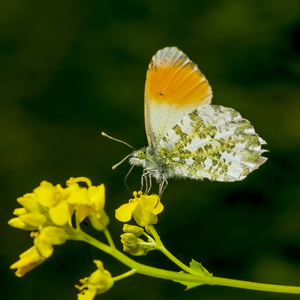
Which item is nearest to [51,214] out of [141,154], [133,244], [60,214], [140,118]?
[60,214]

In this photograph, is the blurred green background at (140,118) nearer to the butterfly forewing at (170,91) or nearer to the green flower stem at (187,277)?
the butterfly forewing at (170,91)

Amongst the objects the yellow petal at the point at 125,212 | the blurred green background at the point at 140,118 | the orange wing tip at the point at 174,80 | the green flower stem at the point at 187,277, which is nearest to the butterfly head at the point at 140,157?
the orange wing tip at the point at 174,80

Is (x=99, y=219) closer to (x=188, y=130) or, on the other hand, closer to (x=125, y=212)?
(x=125, y=212)

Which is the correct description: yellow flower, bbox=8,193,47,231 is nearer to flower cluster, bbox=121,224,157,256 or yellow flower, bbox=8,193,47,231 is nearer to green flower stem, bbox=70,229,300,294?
green flower stem, bbox=70,229,300,294

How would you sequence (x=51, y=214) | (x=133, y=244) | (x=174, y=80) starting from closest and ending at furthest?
1. (x=51, y=214)
2. (x=133, y=244)
3. (x=174, y=80)

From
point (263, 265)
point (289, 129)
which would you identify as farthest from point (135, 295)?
point (289, 129)

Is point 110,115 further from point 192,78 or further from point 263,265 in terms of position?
point 263,265

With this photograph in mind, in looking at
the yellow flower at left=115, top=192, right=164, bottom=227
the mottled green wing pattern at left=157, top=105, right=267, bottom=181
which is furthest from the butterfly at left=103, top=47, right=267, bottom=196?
the yellow flower at left=115, top=192, right=164, bottom=227

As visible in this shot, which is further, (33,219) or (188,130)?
(188,130)
